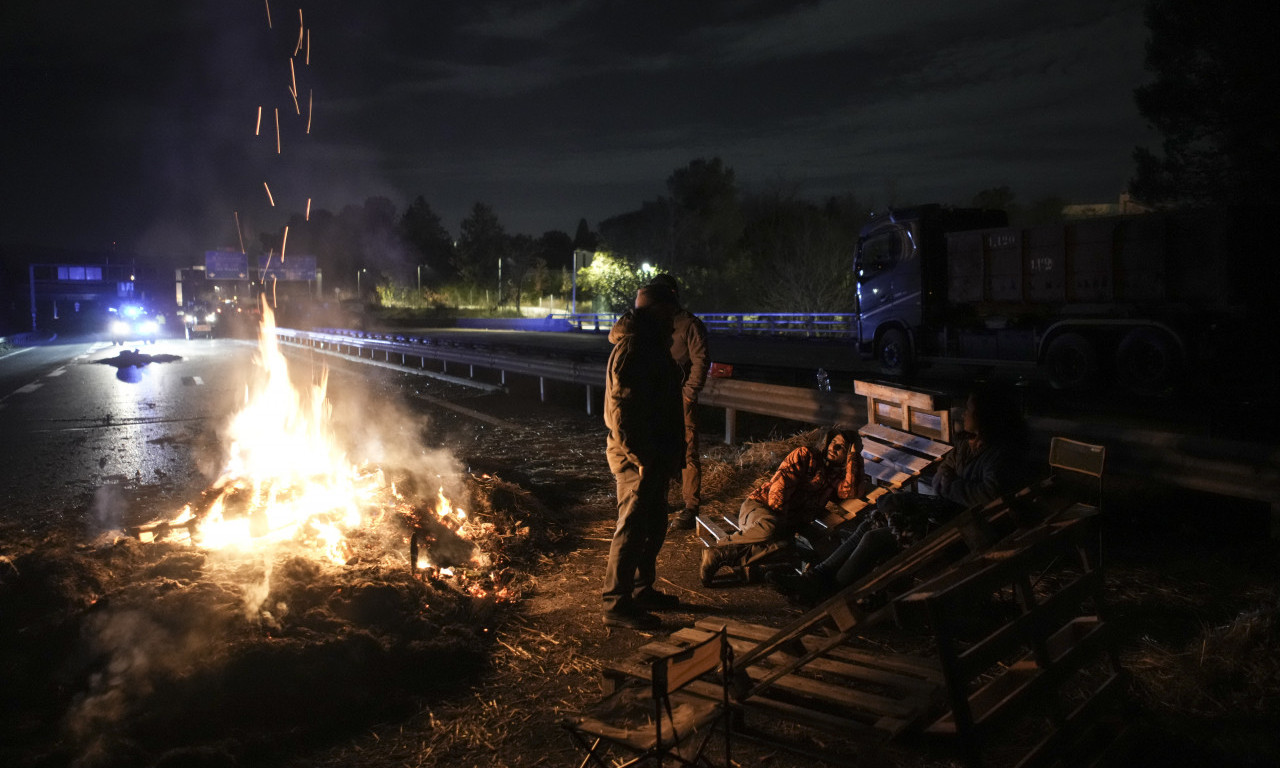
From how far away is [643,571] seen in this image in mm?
5199

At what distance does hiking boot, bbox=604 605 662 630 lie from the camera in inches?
192

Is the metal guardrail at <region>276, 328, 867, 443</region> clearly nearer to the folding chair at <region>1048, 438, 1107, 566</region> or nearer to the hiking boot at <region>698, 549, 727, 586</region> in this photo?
the hiking boot at <region>698, 549, 727, 586</region>

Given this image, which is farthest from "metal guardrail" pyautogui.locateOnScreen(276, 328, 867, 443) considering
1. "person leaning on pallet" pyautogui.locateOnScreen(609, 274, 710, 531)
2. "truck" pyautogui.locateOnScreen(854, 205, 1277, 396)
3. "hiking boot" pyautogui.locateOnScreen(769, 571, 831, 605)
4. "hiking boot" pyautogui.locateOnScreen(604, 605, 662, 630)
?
"truck" pyautogui.locateOnScreen(854, 205, 1277, 396)

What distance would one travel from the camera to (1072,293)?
13117mm

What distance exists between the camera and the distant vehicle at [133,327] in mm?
44812

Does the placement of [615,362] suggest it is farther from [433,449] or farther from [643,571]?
[433,449]

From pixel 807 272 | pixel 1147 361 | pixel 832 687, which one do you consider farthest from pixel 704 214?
pixel 832 687

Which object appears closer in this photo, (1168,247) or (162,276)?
(1168,247)

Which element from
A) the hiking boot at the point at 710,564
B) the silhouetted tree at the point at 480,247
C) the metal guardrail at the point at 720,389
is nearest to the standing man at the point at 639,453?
the hiking boot at the point at 710,564

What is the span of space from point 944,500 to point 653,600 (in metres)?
1.90

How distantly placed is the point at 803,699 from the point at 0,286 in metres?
95.0

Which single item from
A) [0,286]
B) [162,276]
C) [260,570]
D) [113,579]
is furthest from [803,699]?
[162,276]

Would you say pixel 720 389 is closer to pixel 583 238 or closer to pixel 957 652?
pixel 957 652

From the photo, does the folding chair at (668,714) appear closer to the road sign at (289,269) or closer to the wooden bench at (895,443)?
the wooden bench at (895,443)
